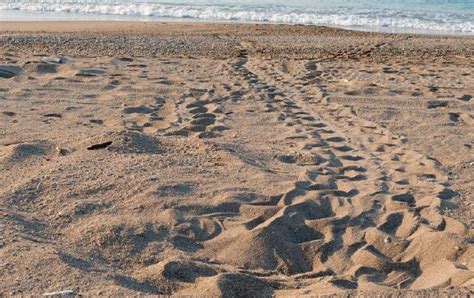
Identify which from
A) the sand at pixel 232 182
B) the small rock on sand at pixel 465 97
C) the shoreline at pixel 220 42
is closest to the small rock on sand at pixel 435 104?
the sand at pixel 232 182

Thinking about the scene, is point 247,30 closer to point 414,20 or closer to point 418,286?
point 414,20

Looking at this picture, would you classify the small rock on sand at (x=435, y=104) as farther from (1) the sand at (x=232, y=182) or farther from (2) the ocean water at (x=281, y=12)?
(2) the ocean water at (x=281, y=12)

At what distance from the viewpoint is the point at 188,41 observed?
39.1 feet

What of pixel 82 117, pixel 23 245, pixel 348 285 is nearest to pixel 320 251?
pixel 348 285

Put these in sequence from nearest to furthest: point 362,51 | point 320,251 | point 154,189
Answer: point 320,251 < point 154,189 < point 362,51

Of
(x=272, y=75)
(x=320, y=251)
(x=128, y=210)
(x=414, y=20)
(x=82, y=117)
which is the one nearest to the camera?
(x=320, y=251)

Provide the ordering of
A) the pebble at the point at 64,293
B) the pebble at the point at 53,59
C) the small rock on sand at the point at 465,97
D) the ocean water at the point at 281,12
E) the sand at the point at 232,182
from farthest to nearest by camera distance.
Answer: the ocean water at the point at 281,12 < the pebble at the point at 53,59 < the small rock on sand at the point at 465,97 < the sand at the point at 232,182 < the pebble at the point at 64,293

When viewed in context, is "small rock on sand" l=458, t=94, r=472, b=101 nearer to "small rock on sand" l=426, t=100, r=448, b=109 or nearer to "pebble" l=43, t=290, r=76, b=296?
"small rock on sand" l=426, t=100, r=448, b=109

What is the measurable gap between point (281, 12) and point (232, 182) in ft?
52.5

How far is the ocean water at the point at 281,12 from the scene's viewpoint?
18.2 metres

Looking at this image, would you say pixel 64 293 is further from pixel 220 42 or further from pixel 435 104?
pixel 220 42

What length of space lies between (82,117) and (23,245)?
10.00 feet

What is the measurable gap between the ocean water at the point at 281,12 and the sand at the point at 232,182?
31.9 ft

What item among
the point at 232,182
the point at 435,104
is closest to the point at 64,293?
the point at 232,182
